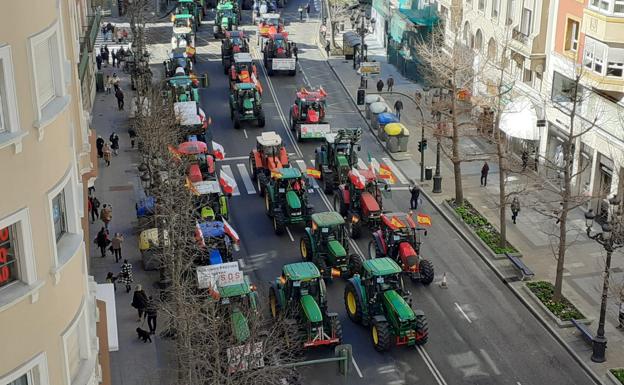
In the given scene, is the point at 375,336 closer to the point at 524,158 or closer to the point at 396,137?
the point at 524,158

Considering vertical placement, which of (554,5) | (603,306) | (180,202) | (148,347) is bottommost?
(148,347)

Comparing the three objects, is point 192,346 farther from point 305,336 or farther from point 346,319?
point 346,319

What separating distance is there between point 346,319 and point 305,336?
394 centimetres

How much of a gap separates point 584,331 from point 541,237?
978 centimetres

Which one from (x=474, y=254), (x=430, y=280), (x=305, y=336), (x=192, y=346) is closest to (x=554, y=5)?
(x=474, y=254)

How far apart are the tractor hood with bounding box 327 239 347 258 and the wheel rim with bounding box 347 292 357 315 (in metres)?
2.40

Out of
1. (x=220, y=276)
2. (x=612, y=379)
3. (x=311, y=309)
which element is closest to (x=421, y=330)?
(x=311, y=309)

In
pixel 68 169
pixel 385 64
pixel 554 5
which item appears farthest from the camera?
pixel 385 64

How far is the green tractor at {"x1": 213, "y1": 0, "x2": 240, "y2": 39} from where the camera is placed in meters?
85.4

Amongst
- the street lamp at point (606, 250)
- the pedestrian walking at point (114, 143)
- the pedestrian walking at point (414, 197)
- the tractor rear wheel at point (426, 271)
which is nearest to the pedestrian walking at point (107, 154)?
the pedestrian walking at point (114, 143)

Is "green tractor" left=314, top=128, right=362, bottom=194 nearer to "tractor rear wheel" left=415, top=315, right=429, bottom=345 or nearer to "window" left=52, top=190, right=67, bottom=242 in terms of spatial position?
"tractor rear wheel" left=415, top=315, right=429, bottom=345

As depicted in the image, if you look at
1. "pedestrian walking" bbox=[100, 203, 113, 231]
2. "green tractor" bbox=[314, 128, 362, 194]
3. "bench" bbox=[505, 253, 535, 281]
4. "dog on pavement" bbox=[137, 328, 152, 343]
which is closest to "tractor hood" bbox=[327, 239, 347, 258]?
"bench" bbox=[505, 253, 535, 281]

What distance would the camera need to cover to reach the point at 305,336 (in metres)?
30.4

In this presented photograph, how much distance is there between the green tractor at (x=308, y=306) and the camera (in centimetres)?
3036
